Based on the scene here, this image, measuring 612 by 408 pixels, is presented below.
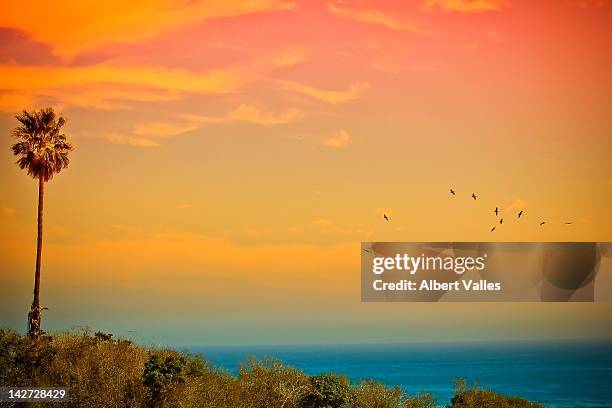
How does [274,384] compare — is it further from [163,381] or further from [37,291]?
[37,291]

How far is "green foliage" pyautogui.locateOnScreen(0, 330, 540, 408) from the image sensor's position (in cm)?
3497

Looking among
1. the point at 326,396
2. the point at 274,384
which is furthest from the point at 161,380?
the point at 326,396

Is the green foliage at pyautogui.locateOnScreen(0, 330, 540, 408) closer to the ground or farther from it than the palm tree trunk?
closer to the ground

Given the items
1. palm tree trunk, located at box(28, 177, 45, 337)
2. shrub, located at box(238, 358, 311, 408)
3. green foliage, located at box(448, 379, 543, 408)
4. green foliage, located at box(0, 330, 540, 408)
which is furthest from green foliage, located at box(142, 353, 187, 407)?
green foliage, located at box(448, 379, 543, 408)

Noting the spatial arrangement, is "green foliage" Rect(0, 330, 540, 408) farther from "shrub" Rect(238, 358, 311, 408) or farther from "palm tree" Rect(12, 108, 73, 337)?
"palm tree" Rect(12, 108, 73, 337)

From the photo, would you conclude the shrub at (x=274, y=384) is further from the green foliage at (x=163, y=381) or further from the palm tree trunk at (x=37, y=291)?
the palm tree trunk at (x=37, y=291)

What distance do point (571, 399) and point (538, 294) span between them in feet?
298

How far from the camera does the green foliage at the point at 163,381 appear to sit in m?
35.0

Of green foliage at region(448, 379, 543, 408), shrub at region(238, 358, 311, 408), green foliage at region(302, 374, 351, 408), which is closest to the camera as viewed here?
shrub at region(238, 358, 311, 408)

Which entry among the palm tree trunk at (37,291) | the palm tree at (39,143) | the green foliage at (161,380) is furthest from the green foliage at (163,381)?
the palm tree at (39,143)

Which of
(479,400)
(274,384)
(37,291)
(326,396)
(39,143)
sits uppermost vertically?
(39,143)

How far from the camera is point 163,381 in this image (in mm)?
35219

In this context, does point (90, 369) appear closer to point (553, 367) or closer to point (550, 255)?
point (550, 255)

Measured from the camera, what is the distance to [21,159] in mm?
46688
